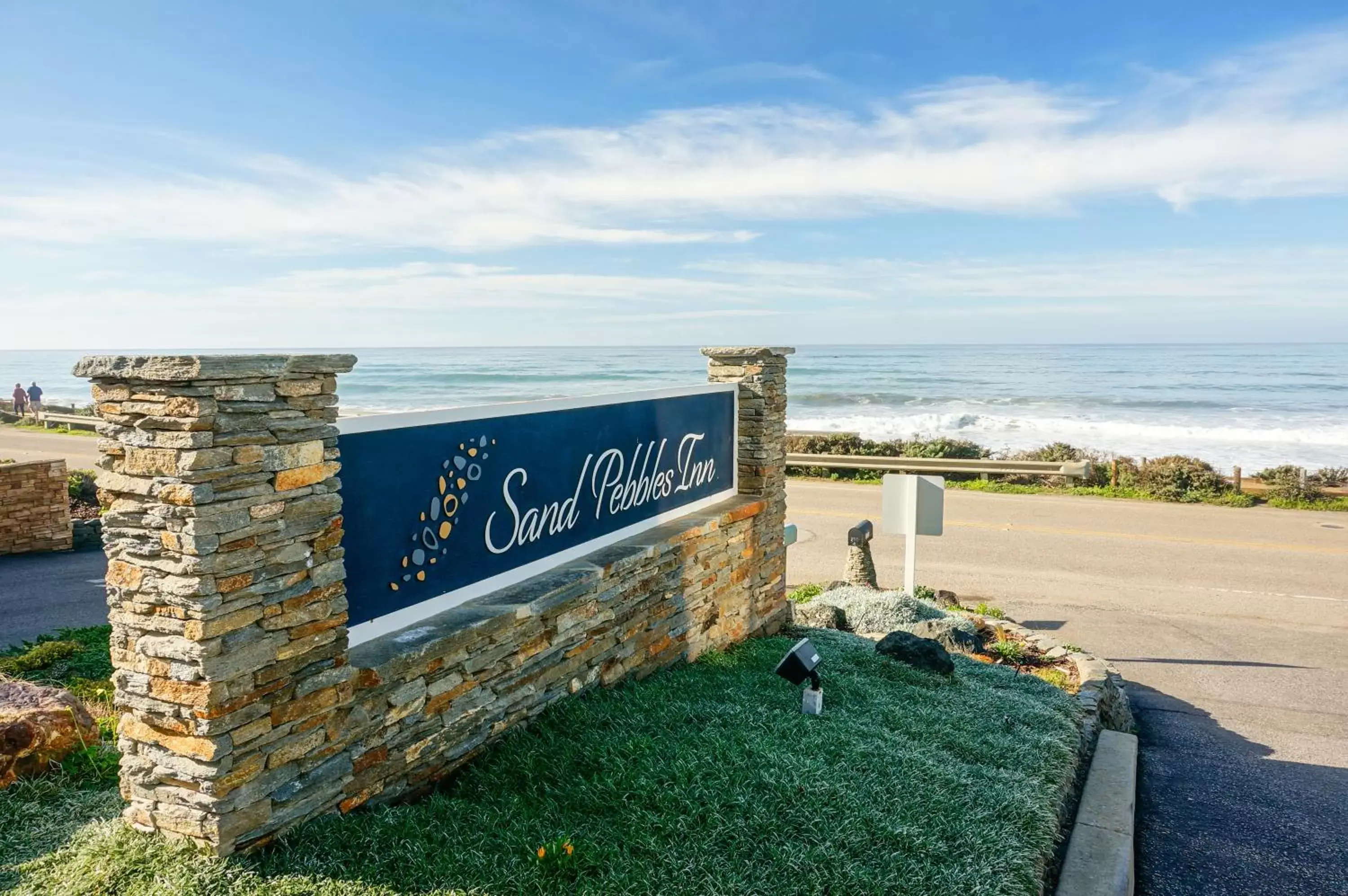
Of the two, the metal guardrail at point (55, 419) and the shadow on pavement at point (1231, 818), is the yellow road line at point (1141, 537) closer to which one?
the shadow on pavement at point (1231, 818)

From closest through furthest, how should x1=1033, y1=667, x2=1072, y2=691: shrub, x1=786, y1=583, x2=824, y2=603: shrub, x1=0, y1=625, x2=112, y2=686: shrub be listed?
x1=0, y1=625, x2=112, y2=686: shrub, x1=1033, y1=667, x2=1072, y2=691: shrub, x1=786, y1=583, x2=824, y2=603: shrub

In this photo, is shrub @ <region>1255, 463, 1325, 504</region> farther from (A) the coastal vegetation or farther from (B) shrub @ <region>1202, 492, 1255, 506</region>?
(B) shrub @ <region>1202, 492, 1255, 506</region>

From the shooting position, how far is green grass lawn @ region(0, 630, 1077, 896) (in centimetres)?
332

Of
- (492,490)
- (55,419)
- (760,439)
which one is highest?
(760,439)

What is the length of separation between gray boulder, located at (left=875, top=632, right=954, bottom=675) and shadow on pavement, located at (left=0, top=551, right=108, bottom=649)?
275 inches

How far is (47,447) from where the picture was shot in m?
25.6

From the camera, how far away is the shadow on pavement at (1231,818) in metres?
4.82

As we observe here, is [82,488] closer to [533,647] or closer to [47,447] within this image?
[47,447]

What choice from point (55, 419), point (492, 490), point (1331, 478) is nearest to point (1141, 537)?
point (1331, 478)

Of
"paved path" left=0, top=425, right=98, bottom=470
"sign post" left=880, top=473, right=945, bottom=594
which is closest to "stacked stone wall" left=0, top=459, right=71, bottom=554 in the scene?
"paved path" left=0, top=425, right=98, bottom=470

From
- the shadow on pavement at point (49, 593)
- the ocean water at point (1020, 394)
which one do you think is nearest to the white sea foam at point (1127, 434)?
the ocean water at point (1020, 394)

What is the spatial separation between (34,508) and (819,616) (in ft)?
36.2

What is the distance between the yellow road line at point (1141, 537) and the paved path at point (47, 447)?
18.5 m

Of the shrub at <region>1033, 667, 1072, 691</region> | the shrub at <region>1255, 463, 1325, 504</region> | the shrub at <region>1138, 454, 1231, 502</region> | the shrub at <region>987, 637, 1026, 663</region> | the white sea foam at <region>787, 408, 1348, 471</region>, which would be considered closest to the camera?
the shrub at <region>1033, 667, 1072, 691</region>
